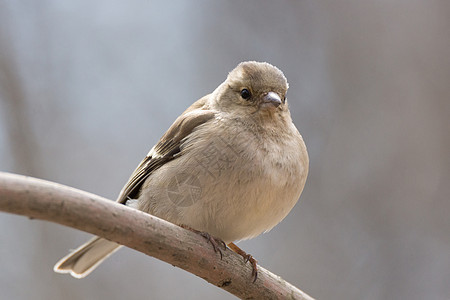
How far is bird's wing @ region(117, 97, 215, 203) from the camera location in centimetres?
315

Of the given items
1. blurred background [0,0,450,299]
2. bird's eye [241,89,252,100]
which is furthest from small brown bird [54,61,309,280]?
blurred background [0,0,450,299]

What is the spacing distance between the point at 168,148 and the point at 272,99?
70 cm

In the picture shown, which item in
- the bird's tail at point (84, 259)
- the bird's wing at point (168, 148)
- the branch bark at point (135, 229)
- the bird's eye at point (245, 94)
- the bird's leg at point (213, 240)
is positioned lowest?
the bird's tail at point (84, 259)

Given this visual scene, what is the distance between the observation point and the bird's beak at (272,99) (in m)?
2.97

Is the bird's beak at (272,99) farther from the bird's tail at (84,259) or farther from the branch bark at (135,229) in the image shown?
the bird's tail at (84,259)

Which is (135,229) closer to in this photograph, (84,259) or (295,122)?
(84,259)

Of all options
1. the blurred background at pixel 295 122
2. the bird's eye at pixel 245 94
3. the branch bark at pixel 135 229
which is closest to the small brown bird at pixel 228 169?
the bird's eye at pixel 245 94

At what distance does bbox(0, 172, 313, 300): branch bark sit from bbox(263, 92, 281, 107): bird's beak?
→ 0.88m

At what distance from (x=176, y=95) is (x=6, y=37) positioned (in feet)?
5.22

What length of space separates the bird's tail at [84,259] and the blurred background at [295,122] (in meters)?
1.31

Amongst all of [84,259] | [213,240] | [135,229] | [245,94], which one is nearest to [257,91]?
[245,94]

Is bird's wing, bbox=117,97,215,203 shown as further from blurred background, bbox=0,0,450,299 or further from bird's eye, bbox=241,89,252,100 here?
blurred background, bbox=0,0,450,299

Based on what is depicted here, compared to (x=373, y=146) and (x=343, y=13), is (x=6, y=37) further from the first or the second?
(x=373, y=146)

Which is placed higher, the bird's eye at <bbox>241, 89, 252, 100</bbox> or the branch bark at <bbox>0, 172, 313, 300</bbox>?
the bird's eye at <bbox>241, 89, 252, 100</bbox>
